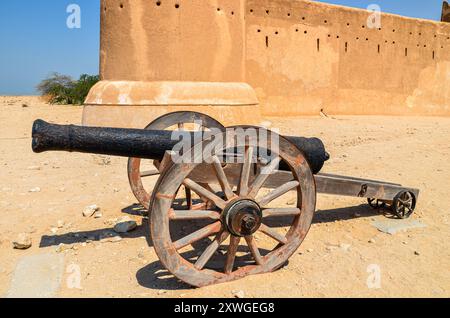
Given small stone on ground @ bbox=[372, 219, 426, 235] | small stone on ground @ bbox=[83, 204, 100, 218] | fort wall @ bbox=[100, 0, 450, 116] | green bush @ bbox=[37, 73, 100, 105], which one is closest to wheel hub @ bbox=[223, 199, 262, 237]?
small stone on ground @ bbox=[372, 219, 426, 235]

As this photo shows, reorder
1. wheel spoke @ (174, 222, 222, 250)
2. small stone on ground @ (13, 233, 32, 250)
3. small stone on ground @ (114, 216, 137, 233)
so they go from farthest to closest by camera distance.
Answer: small stone on ground @ (114, 216, 137, 233) < small stone on ground @ (13, 233, 32, 250) < wheel spoke @ (174, 222, 222, 250)

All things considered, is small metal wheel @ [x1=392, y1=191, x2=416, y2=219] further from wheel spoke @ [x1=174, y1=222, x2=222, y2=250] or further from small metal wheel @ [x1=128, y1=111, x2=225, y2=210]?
wheel spoke @ [x1=174, y1=222, x2=222, y2=250]

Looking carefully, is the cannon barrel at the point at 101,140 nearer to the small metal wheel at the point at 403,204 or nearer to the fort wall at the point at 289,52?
the small metal wheel at the point at 403,204

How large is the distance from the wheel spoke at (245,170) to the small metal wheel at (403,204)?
1975 millimetres

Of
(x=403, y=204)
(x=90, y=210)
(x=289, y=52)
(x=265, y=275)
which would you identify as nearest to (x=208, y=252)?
(x=265, y=275)

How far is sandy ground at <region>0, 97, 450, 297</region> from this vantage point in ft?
8.16

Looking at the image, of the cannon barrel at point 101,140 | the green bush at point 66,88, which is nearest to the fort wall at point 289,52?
the cannon barrel at point 101,140

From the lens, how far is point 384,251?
306 cm

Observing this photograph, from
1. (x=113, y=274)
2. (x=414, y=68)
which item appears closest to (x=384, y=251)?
(x=113, y=274)

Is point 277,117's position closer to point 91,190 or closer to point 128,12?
point 128,12

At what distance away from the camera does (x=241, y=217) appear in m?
2.44

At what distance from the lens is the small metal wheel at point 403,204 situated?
148 inches
